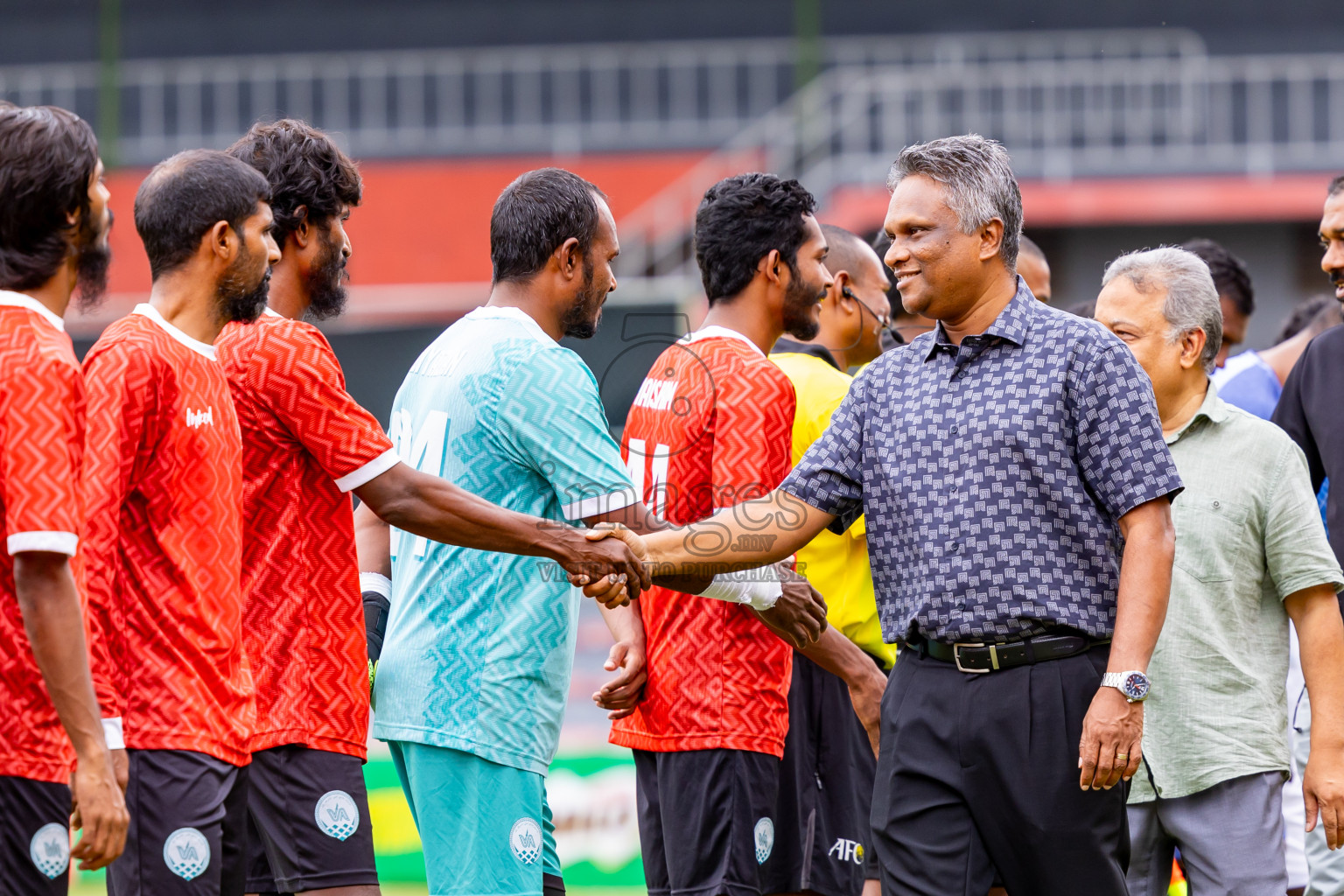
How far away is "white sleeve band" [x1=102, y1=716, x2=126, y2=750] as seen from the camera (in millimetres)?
2627

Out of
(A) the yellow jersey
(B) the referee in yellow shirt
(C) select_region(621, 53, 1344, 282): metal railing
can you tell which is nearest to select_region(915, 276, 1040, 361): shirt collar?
(B) the referee in yellow shirt

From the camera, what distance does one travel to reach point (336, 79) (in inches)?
598

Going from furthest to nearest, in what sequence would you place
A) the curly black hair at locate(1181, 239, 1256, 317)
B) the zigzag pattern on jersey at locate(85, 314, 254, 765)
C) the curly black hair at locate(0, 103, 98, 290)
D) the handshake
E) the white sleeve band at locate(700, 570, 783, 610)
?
the curly black hair at locate(1181, 239, 1256, 317) → the white sleeve band at locate(700, 570, 783, 610) → the handshake → the zigzag pattern on jersey at locate(85, 314, 254, 765) → the curly black hair at locate(0, 103, 98, 290)

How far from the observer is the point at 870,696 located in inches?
153

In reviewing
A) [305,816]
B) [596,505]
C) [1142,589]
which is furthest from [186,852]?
[1142,589]

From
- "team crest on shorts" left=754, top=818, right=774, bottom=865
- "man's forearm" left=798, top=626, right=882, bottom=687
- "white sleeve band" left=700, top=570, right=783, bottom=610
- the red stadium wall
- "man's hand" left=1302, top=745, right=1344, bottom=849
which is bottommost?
"team crest on shorts" left=754, top=818, right=774, bottom=865

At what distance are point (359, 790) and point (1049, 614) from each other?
1.55 meters

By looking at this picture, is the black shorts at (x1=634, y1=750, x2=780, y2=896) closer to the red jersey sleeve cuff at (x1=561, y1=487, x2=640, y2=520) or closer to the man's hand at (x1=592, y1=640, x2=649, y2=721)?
the man's hand at (x1=592, y1=640, x2=649, y2=721)

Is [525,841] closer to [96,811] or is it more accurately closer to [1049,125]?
[96,811]

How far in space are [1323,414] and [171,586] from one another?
10.6 feet

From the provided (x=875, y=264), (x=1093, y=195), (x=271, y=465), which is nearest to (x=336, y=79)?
(x=1093, y=195)

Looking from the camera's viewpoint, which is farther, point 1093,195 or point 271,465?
point 1093,195

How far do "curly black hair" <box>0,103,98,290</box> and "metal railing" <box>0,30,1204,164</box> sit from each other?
12413 mm

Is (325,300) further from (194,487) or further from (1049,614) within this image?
(1049,614)
